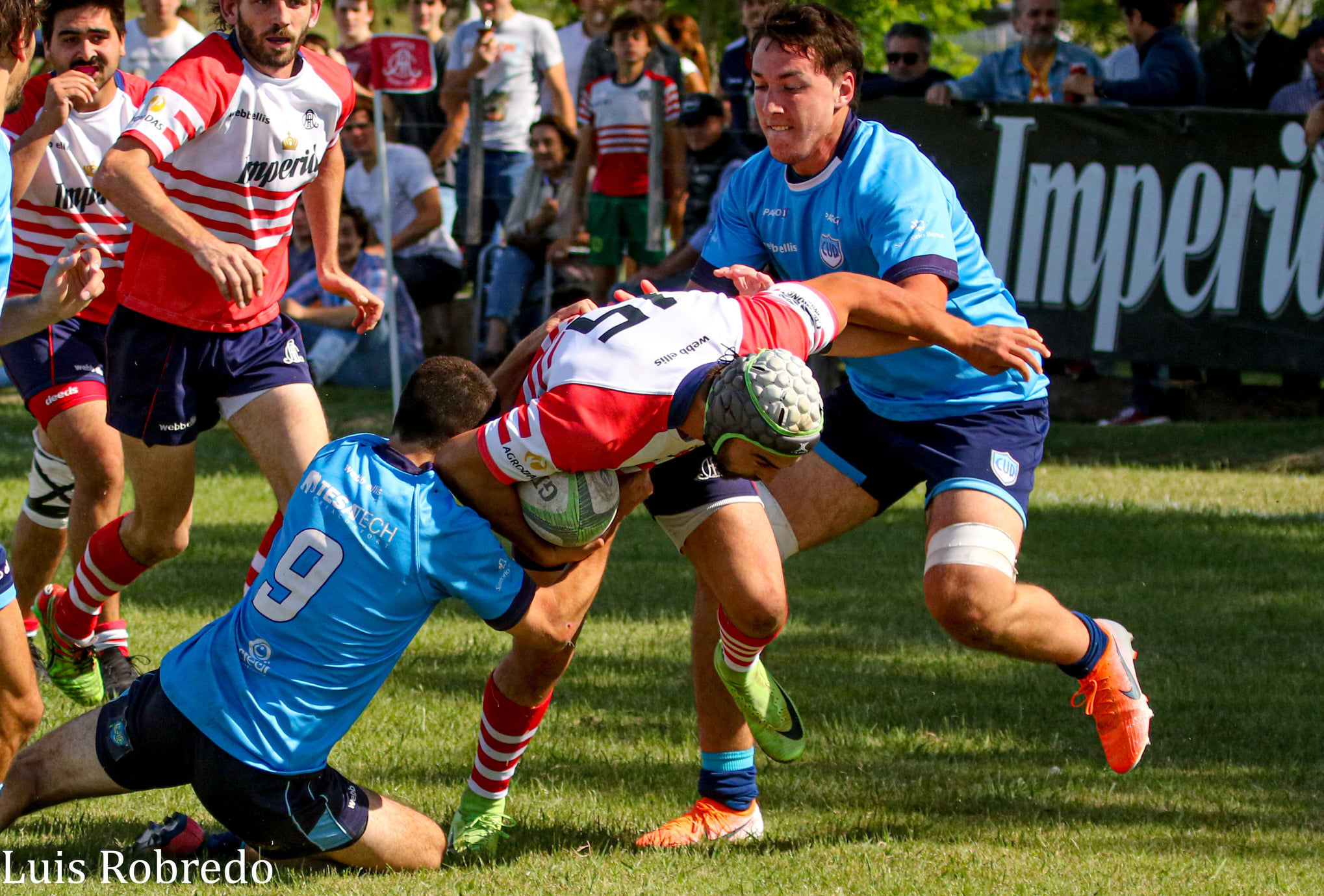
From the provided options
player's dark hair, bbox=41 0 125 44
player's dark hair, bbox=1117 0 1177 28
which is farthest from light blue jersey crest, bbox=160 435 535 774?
player's dark hair, bbox=1117 0 1177 28

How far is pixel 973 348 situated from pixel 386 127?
31.3ft

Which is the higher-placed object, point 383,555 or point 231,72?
point 231,72

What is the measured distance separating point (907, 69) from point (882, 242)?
7.73m

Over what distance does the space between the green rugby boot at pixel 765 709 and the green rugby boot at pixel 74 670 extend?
233 centimetres

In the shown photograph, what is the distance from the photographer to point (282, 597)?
12.3 ft

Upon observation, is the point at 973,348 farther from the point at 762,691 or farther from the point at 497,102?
the point at 497,102

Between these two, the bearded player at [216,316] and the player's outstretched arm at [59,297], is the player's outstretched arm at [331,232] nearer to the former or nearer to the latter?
the bearded player at [216,316]

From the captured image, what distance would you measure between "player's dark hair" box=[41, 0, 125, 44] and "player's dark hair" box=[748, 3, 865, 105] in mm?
2413

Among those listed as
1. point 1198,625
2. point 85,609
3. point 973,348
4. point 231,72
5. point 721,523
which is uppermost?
point 231,72

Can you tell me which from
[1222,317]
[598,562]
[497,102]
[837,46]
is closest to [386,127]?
[497,102]

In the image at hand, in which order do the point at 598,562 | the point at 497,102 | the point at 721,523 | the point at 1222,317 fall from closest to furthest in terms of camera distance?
the point at 598,562 → the point at 721,523 → the point at 1222,317 → the point at 497,102

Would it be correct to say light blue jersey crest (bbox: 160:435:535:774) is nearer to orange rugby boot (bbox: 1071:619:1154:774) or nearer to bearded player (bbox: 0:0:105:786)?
bearded player (bbox: 0:0:105:786)

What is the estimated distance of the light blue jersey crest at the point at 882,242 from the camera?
453 cm

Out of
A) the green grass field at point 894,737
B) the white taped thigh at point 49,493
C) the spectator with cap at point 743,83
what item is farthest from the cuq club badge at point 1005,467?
the spectator with cap at point 743,83
